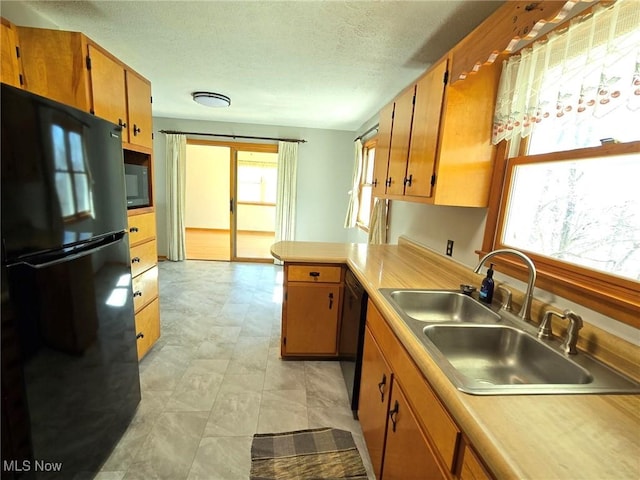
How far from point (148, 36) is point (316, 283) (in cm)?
212

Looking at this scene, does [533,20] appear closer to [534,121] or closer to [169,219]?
[534,121]

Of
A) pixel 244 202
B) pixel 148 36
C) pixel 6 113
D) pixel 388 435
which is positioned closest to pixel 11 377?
pixel 6 113

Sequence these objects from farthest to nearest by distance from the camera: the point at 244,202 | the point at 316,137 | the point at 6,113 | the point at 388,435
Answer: the point at 244,202 < the point at 316,137 < the point at 388,435 < the point at 6,113

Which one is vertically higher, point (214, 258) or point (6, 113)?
point (6, 113)

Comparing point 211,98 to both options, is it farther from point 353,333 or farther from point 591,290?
point 591,290

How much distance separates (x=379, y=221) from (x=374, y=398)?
6.76 ft

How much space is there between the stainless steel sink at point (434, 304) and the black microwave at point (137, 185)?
1.84m

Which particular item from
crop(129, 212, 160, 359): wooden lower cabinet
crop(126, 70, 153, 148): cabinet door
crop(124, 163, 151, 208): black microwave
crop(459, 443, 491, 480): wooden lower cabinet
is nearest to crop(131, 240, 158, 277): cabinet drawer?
crop(129, 212, 160, 359): wooden lower cabinet

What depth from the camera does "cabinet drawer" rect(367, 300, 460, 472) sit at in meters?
0.77

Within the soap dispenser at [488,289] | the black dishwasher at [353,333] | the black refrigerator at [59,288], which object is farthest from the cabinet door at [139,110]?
the soap dispenser at [488,289]

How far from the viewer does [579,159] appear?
3.81 ft

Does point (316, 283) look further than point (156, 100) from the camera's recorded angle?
No

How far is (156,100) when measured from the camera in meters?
3.68

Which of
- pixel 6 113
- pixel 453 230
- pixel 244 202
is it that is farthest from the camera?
pixel 244 202
